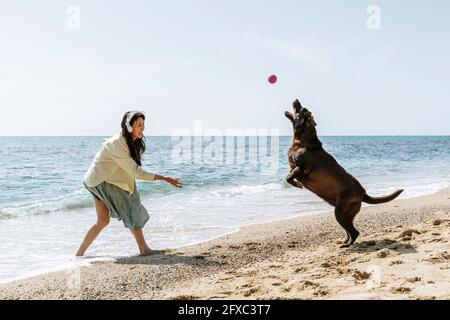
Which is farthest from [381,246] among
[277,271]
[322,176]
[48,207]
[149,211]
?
[48,207]

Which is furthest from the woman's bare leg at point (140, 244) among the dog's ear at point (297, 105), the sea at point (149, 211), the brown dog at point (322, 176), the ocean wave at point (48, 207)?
the ocean wave at point (48, 207)

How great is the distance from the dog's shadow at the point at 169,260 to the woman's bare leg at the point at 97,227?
1.56 ft

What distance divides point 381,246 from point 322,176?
1.06 metres

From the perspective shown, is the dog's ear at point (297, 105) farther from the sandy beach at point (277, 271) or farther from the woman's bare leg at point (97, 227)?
the woman's bare leg at point (97, 227)

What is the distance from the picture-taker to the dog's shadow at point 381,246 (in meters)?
5.37

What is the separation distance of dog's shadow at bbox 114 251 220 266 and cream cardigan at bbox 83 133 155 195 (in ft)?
2.79

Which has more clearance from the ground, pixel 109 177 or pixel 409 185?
pixel 109 177

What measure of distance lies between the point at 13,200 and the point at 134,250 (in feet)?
26.6

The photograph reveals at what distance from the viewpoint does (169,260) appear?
228 inches

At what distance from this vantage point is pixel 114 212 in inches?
241
